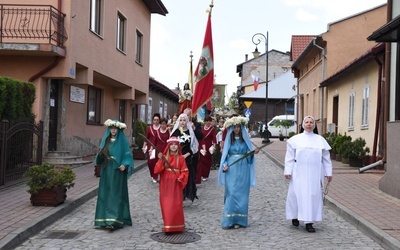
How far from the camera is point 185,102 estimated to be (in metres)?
15.7

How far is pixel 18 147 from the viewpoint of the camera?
1191 cm

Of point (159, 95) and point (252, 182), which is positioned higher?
point (159, 95)

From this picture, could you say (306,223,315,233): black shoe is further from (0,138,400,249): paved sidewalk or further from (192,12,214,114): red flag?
(192,12,214,114): red flag

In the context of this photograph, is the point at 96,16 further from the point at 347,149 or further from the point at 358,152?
the point at 358,152

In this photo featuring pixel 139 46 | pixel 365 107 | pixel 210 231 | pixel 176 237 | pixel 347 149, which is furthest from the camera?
pixel 139 46

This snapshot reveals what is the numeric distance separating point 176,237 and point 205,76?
7.73 metres

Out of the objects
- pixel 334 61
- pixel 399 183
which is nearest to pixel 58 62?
pixel 399 183

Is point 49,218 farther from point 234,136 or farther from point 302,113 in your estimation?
point 302,113

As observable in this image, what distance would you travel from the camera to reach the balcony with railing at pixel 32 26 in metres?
14.2

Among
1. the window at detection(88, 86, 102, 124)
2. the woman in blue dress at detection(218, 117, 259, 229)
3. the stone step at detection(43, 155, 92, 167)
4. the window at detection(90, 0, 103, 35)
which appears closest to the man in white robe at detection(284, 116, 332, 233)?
the woman in blue dress at detection(218, 117, 259, 229)

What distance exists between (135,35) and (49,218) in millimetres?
16054

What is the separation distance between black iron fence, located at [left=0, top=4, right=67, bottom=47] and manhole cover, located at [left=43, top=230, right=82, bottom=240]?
27.0 ft

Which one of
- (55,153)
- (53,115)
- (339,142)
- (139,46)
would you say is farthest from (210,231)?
(139,46)

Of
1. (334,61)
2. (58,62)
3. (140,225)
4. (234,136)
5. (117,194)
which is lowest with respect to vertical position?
(140,225)
